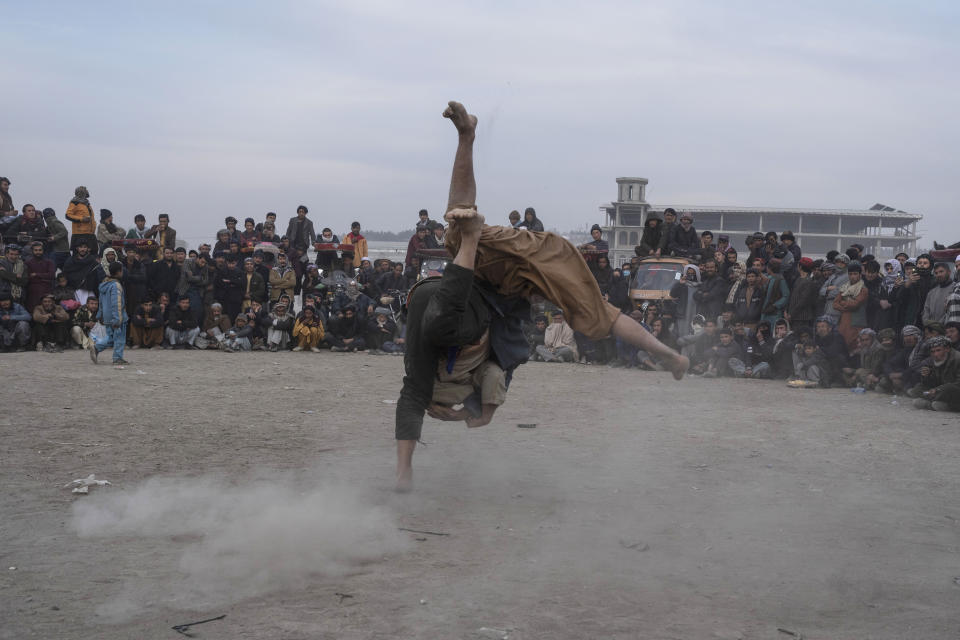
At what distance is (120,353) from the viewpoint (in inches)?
478

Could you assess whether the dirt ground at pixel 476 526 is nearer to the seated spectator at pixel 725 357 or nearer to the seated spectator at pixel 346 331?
the seated spectator at pixel 725 357

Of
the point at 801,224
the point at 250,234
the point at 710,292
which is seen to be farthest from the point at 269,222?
the point at 801,224

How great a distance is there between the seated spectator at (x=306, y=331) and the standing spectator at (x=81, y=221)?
396 centimetres

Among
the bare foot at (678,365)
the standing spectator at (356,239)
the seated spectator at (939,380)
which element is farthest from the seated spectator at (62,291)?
the seated spectator at (939,380)

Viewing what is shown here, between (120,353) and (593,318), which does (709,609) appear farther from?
(120,353)

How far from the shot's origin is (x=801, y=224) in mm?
41969

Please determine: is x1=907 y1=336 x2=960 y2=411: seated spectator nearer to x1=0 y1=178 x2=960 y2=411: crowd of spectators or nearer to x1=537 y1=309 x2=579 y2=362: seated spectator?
x1=0 y1=178 x2=960 y2=411: crowd of spectators

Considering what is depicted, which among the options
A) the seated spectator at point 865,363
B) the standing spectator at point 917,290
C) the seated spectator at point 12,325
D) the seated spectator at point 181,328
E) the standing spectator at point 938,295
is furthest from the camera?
the seated spectator at point 181,328

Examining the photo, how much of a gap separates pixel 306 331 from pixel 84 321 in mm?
3706

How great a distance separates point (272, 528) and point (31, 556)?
103cm

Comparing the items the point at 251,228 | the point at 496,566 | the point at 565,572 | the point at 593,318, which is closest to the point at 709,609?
the point at 565,572

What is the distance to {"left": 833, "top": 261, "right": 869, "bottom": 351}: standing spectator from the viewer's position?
11.9 meters

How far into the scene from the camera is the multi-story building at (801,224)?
34719 mm

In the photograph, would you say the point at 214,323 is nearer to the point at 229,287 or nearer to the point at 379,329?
the point at 229,287
